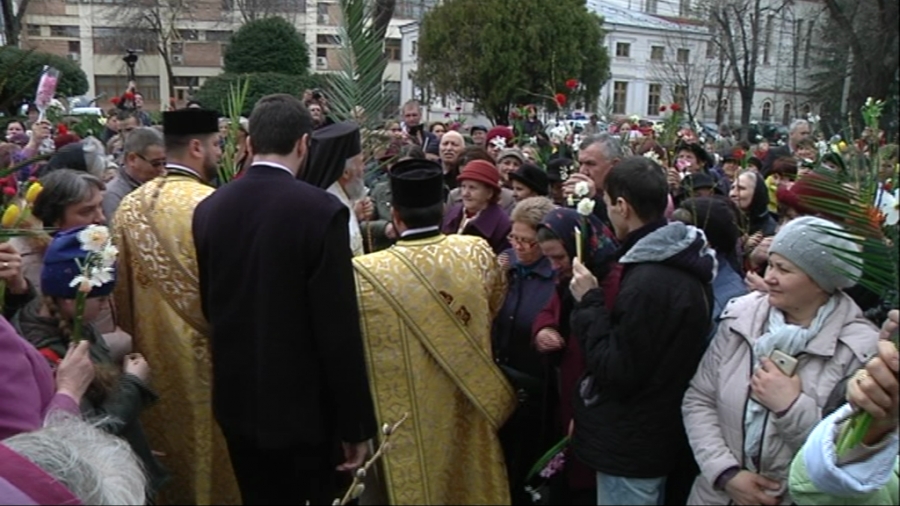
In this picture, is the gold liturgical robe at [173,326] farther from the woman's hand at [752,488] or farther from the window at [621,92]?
the window at [621,92]

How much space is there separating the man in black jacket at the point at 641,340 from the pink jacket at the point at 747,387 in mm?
111

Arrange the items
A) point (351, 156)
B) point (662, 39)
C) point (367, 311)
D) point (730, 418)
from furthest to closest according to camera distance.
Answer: point (662, 39)
point (351, 156)
point (367, 311)
point (730, 418)

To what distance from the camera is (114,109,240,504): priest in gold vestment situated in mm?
3396

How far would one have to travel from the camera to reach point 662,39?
45.9 m

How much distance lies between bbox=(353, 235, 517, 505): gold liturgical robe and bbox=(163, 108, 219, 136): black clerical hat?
3.24 feet

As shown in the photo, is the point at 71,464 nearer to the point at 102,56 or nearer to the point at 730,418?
the point at 730,418

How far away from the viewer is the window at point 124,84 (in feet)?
162

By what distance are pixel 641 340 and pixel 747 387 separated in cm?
39

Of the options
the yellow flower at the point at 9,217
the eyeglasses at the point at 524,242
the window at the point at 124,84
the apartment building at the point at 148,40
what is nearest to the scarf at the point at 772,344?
the eyeglasses at the point at 524,242

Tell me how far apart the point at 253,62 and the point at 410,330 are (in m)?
28.4

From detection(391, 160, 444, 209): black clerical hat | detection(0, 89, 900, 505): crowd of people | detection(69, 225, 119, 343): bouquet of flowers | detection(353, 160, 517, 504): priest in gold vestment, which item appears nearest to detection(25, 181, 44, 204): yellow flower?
detection(0, 89, 900, 505): crowd of people

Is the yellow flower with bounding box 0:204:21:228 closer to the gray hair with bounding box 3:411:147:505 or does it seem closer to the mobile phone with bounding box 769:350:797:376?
the gray hair with bounding box 3:411:147:505

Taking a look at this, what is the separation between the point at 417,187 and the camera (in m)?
3.32

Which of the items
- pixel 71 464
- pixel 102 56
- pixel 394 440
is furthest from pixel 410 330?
pixel 102 56
